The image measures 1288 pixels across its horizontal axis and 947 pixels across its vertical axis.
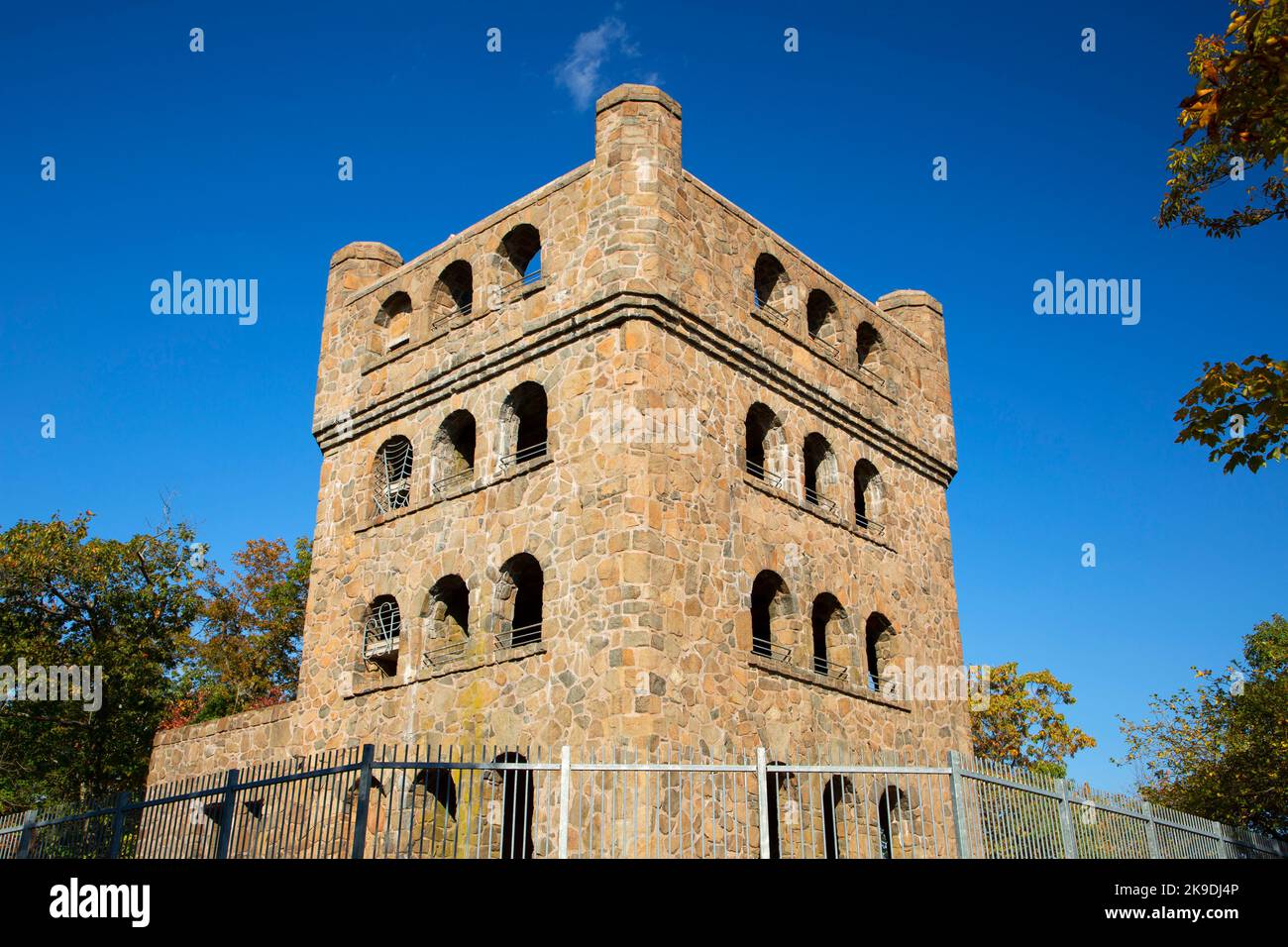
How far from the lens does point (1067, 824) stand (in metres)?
13.6

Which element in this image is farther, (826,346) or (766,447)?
(826,346)

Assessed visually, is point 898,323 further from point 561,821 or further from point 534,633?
point 561,821

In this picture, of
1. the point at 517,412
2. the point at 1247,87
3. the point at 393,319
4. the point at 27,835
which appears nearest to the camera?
the point at 1247,87

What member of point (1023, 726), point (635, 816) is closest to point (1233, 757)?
point (1023, 726)

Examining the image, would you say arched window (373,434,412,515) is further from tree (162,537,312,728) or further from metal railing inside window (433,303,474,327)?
tree (162,537,312,728)

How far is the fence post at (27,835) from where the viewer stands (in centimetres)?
1647

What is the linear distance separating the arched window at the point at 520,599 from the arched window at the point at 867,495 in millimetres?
5990

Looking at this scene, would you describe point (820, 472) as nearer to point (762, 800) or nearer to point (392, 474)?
point (392, 474)

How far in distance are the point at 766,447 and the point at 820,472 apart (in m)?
1.53

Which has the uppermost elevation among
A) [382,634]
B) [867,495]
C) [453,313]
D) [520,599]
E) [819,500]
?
[453,313]

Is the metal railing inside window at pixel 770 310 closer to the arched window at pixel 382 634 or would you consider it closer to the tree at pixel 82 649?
the arched window at pixel 382 634

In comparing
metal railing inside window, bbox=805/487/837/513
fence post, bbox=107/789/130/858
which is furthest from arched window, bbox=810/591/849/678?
fence post, bbox=107/789/130/858

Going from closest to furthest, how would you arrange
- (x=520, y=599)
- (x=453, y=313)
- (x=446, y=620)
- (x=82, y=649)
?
(x=446, y=620)
(x=453, y=313)
(x=520, y=599)
(x=82, y=649)

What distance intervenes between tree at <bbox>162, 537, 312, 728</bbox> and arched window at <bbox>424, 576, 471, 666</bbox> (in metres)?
19.1
